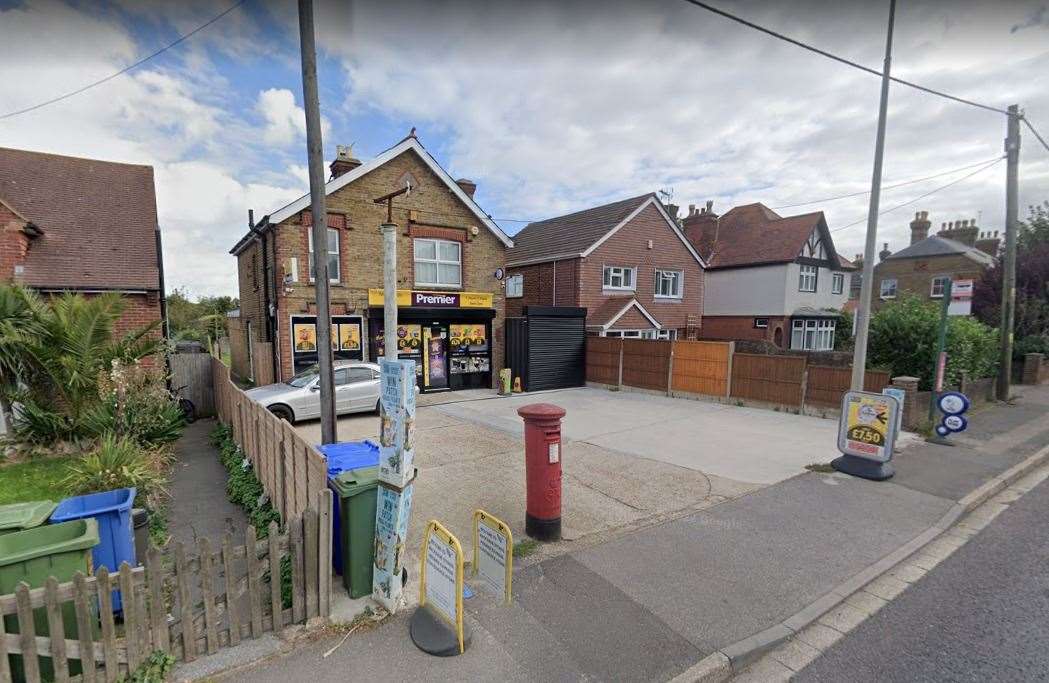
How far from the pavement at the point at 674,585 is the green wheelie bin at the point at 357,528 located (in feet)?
1.55

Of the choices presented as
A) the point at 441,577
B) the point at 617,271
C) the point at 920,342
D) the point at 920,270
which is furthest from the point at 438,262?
the point at 920,270

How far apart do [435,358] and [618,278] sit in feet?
30.2

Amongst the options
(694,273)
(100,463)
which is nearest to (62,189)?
(100,463)

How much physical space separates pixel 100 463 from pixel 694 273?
22.8m

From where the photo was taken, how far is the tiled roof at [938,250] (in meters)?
33.1

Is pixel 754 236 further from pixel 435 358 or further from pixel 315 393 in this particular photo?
pixel 315 393

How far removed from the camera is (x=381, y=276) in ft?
45.0

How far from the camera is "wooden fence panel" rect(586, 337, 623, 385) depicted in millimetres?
16109

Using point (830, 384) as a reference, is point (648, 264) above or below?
above

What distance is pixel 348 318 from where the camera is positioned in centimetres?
1331

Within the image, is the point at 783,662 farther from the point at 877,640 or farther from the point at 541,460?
the point at 541,460

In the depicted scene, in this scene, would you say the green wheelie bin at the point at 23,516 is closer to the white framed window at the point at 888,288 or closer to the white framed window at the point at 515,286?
the white framed window at the point at 515,286

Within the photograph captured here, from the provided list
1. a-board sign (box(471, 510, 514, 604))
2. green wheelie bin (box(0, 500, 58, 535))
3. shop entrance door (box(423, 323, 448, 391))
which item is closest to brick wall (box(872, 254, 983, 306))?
shop entrance door (box(423, 323, 448, 391))

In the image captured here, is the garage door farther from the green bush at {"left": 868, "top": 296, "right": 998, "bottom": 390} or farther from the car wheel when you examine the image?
the green bush at {"left": 868, "top": 296, "right": 998, "bottom": 390}
